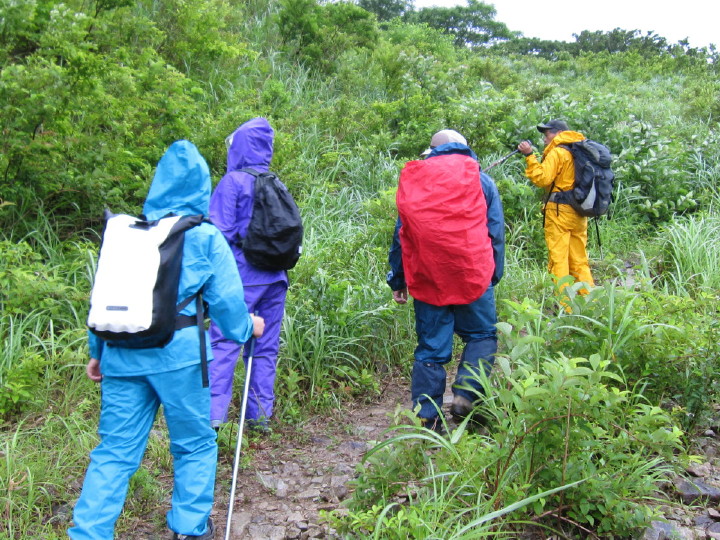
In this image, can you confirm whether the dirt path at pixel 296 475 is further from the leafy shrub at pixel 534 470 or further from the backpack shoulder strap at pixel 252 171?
the backpack shoulder strap at pixel 252 171

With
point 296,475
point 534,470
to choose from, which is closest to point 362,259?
point 296,475

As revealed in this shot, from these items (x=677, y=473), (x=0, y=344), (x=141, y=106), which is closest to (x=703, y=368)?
(x=677, y=473)

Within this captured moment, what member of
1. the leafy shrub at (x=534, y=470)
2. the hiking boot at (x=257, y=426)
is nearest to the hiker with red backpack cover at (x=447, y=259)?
the leafy shrub at (x=534, y=470)

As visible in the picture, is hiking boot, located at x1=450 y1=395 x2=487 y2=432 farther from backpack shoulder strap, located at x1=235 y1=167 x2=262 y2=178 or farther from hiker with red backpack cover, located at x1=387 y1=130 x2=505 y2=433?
backpack shoulder strap, located at x1=235 y1=167 x2=262 y2=178

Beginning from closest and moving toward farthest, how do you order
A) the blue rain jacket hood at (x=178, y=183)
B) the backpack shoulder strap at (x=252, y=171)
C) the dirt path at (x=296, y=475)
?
1. the blue rain jacket hood at (x=178, y=183)
2. the dirt path at (x=296, y=475)
3. the backpack shoulder strap at (x=252, y=171)

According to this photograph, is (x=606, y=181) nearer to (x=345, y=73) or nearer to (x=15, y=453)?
(x=15, y=453)

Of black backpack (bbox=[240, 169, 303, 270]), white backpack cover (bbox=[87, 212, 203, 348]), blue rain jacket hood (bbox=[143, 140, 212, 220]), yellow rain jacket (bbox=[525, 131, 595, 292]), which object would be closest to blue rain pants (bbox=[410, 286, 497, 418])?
black backpack (bbox=[240, 169, 303, 270])

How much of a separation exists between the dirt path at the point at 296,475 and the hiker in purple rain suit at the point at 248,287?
0.84 feet

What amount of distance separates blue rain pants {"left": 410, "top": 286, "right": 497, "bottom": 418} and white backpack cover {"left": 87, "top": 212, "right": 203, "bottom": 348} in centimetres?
191

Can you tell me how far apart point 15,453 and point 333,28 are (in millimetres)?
9796

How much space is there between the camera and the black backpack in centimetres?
427

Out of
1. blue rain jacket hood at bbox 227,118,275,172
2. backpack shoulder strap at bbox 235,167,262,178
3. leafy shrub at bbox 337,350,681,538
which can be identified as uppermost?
blue rain jacket hood at bbox 227,118,275,172

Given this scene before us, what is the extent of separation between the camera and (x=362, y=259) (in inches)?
260

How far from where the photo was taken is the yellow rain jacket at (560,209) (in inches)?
249
